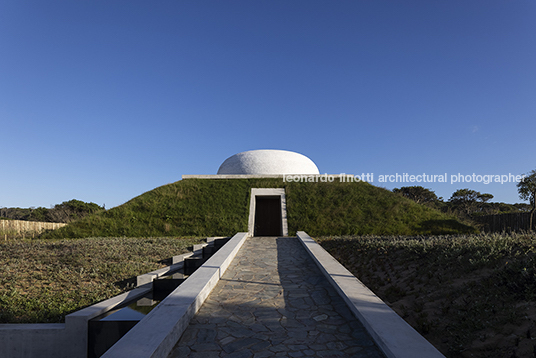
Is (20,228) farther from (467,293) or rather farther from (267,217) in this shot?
(467,293)

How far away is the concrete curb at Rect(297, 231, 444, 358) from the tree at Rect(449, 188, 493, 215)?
48.5 m

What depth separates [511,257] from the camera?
5.26 metres

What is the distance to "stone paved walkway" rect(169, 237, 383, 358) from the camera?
3.34 meters

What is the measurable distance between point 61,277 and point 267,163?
22695mm

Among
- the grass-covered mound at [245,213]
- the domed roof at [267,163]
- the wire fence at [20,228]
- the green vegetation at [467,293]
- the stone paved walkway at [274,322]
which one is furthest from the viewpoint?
the domed roof at [267,163]

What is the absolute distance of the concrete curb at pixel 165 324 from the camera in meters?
2.85

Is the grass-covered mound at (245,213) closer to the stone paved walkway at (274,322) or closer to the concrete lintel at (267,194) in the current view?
the concrete lintel at (267,194)

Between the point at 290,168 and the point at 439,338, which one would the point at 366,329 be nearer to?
the point at 439,338

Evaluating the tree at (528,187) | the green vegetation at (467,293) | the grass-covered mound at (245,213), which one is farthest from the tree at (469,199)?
the green vegetation at (467,293)

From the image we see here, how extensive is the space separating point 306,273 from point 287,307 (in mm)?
2285

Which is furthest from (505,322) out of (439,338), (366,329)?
(366,329)

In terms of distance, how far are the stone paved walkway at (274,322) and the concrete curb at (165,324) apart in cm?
14

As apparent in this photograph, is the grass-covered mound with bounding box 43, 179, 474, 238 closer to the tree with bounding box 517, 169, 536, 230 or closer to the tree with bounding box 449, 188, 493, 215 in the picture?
the tree with bounding box 517, 169, 536, 230

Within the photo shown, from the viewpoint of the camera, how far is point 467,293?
4602 mm
